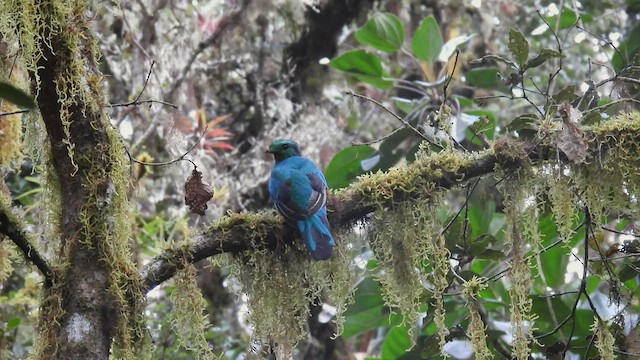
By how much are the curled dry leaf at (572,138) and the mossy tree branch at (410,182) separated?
2.9 inches

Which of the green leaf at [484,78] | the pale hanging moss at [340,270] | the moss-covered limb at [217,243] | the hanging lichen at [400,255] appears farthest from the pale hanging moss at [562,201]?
the green leaf at [484,78]

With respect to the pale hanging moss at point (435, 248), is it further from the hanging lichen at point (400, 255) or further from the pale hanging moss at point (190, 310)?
the pale hanging moss at point (190, 310)

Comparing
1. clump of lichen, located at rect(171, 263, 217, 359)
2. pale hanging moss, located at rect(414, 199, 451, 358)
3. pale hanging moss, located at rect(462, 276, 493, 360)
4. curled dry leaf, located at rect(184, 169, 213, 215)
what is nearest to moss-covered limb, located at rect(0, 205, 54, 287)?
clump of lichen, located at rect(171, 263, 217, 359)

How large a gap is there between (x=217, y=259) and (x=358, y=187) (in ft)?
1.73

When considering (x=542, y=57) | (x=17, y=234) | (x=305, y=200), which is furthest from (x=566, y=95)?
(x=17, y=234)

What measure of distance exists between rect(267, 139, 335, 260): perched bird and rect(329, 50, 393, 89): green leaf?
884mm

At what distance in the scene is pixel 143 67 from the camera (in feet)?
15.5

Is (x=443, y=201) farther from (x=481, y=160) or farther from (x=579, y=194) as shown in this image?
(x=579, y=194)

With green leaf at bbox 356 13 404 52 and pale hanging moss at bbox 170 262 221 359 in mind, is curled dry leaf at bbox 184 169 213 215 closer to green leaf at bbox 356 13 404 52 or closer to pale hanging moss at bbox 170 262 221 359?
pale hanging moss at bbox 170 262 221 359

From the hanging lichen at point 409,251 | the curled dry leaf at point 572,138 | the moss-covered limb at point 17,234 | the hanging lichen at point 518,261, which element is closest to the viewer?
the moss-covered limb at point 17,234

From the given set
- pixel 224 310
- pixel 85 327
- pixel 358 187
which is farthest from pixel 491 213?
pixel 224 310

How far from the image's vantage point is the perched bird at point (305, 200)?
7.82 feet

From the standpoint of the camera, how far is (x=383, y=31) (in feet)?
12.5

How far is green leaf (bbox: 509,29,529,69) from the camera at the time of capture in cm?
261
